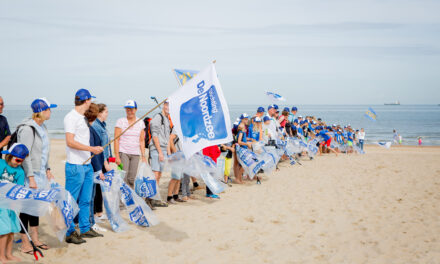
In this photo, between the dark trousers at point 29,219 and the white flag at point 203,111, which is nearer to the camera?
the dark trousers at point 29,219

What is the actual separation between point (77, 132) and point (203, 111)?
5.50 ft

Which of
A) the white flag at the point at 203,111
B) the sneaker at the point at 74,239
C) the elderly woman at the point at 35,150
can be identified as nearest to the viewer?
the elderly woman at the point at 35,150

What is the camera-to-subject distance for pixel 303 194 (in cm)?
754

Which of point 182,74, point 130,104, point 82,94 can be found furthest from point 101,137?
point 182,74

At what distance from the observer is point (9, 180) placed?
3.78 meters

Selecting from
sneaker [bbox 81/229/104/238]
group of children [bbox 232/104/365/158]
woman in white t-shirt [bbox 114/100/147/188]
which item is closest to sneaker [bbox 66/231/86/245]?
sneaker [bbox 81/229/104/238]

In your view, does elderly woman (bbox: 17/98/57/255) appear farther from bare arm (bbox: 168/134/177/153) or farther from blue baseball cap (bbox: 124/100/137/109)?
bare arm (bbox: 168/134/177/153)

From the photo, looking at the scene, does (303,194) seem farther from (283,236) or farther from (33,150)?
(33,150)

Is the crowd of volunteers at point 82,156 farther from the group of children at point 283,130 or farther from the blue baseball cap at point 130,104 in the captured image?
the group of children at point 283,130

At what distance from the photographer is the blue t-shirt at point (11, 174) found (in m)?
3.72

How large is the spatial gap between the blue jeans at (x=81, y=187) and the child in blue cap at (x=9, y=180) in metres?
0.61

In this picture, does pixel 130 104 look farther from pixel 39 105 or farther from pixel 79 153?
pixel 39 105

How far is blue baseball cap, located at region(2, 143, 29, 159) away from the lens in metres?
3.69

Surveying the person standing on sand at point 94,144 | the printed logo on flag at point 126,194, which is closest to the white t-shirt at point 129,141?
the person standing on sand at point 94,144
